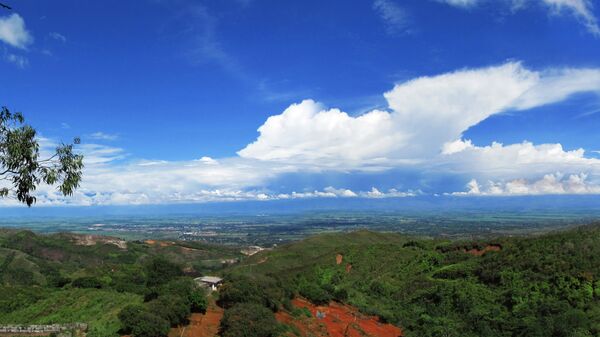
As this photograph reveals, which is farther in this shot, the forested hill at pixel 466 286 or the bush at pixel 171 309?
the forested hill at pixel 466 286

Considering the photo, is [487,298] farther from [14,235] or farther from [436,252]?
[14,235]

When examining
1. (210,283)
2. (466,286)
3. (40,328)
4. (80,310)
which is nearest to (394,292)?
(466,286)

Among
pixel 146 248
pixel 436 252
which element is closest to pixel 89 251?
pixel 146 248

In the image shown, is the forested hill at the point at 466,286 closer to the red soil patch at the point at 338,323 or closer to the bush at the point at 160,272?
the red soil patch at the point at 338,323

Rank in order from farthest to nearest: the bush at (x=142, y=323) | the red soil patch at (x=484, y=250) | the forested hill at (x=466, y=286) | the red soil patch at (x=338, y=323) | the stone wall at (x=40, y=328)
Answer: the red soil patch at (x=484, y=250) → the forested hill at (x=466, y=286) → the red soil patch at (x=338, y=323) → the stone wall at (x=40, y=328) → the bush at (x=142, y=323)

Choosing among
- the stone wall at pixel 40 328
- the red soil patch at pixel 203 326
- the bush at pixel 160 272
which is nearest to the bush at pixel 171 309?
the red soil patch at pixel 203 326

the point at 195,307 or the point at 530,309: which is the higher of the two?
the point at 195,307
